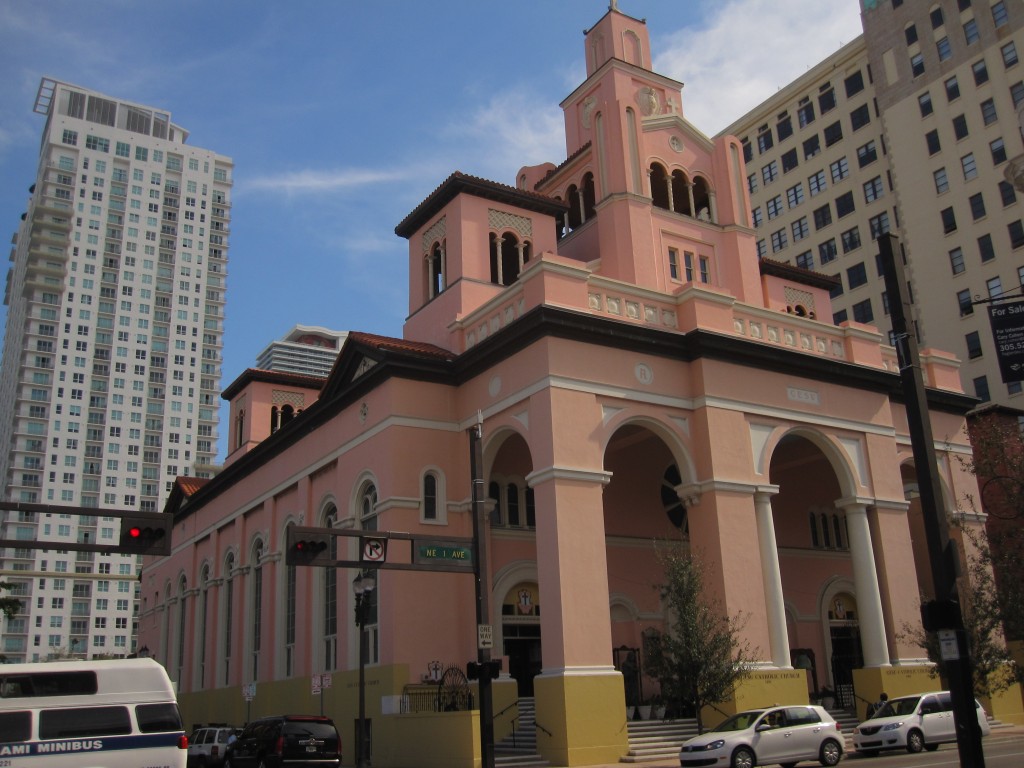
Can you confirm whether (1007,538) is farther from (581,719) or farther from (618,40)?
(618,40)

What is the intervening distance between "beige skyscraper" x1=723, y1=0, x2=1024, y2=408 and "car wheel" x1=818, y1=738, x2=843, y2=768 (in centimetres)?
3215

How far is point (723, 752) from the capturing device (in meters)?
19.3

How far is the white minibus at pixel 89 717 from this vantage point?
15.2 meters

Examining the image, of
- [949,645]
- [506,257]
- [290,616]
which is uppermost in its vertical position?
[506,257]

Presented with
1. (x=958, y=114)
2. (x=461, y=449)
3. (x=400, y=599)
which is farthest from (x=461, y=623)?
(x=958, y=114)

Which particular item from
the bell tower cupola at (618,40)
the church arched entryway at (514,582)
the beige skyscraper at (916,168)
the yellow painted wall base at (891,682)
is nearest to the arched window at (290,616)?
the church arched entryway at (514,582)

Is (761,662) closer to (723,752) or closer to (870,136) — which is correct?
(723,752)

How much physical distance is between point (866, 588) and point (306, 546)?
16.8 metres

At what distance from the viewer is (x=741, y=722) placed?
20.3m

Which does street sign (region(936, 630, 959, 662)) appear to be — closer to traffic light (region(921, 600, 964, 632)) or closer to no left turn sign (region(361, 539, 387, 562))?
traffic light (region(921, 600, 964, 632))

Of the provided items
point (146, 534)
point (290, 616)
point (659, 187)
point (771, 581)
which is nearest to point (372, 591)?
point (290, 616)

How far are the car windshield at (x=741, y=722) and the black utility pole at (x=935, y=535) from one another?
31.4ft

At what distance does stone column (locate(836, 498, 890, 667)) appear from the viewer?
27219mm

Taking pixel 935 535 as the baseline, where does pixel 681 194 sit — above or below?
above
